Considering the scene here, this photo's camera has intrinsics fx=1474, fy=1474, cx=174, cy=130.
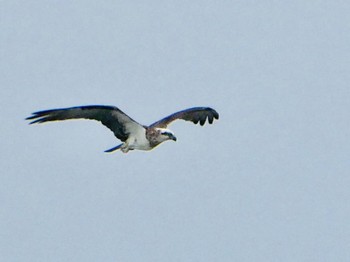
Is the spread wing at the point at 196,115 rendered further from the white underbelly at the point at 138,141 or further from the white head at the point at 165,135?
the white underbelly at the point at 138,141

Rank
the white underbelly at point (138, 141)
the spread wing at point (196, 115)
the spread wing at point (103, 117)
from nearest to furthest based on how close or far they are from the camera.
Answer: the spread wing at point (103, 117), the white underbelly at point (138, 141), the spread wing at point (196, 115)

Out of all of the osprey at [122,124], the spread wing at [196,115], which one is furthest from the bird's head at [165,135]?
the spread wing at [196,115]

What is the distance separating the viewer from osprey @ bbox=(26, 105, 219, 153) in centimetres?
3984

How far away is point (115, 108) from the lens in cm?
4047

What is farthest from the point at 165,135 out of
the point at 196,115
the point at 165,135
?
the point at 196,115

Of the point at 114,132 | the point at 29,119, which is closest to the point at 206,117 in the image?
the point at 114,132

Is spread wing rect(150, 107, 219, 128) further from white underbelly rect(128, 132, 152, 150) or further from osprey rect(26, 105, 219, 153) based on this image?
white underbelly rect(128, 132, 152, 150)

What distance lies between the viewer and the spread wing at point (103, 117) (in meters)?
39.7

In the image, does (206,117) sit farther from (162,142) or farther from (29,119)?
(29,119)

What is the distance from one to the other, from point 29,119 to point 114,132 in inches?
125

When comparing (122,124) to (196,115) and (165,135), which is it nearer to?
(165,135)

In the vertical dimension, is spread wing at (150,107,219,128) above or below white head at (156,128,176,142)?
above

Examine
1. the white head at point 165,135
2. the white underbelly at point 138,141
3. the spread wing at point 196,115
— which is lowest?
the white underbelly at point 138,141

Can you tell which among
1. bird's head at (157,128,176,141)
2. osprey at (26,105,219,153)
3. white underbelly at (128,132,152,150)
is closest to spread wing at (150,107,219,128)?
osprey at (26,105,219,153)
